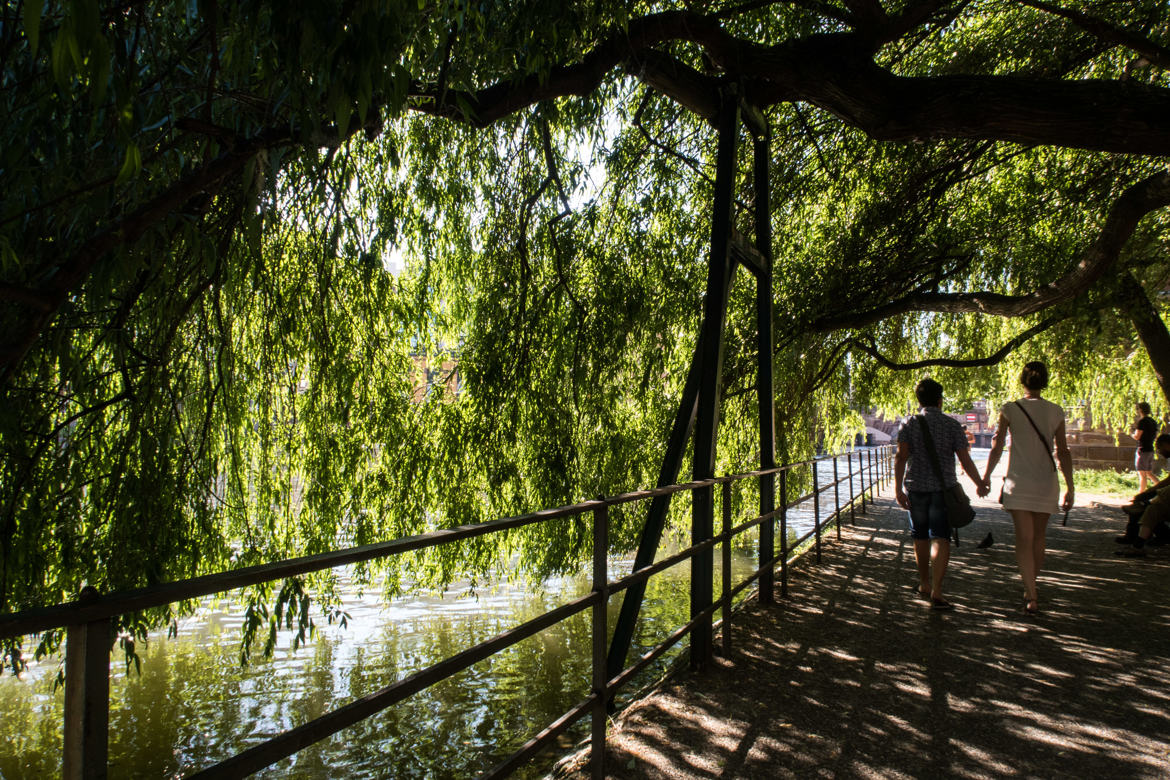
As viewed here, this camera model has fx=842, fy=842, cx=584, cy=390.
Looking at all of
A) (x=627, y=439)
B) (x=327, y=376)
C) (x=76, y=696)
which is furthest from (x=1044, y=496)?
(x=76, y=696)

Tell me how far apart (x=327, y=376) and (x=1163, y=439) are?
10.2m

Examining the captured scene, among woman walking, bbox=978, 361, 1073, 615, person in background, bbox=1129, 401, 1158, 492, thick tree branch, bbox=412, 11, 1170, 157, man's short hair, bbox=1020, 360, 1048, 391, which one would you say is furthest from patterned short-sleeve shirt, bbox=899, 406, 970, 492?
person in background, bbox=1129, 401, 1158, 492

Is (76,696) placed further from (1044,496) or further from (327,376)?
(1044,496)

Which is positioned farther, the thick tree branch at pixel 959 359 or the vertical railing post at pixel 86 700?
the thick tree branch at pixel 959 359

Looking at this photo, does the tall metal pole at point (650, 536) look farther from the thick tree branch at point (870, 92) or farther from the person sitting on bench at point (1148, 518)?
the person sitting on bench at point (1148, 518)

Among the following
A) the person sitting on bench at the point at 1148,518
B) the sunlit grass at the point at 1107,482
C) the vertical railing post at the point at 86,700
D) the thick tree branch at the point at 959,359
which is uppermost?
the thick tree branch at the point at 959,359

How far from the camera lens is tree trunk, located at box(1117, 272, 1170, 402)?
10.3 metres

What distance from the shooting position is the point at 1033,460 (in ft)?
19.7

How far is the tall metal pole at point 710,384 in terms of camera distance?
16.3 feet

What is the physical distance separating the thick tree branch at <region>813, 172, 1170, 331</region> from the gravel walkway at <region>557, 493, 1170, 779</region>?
3.21 meters

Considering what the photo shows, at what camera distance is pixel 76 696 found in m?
1.32

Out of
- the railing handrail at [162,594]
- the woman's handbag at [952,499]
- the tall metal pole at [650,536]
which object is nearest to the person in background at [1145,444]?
the woman's handbag at [952,499]

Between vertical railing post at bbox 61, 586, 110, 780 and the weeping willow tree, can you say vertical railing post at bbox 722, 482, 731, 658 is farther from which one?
vertical railing post at bbox 61, 586, 110, 780

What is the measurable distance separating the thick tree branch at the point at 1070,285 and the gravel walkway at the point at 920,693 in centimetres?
321
